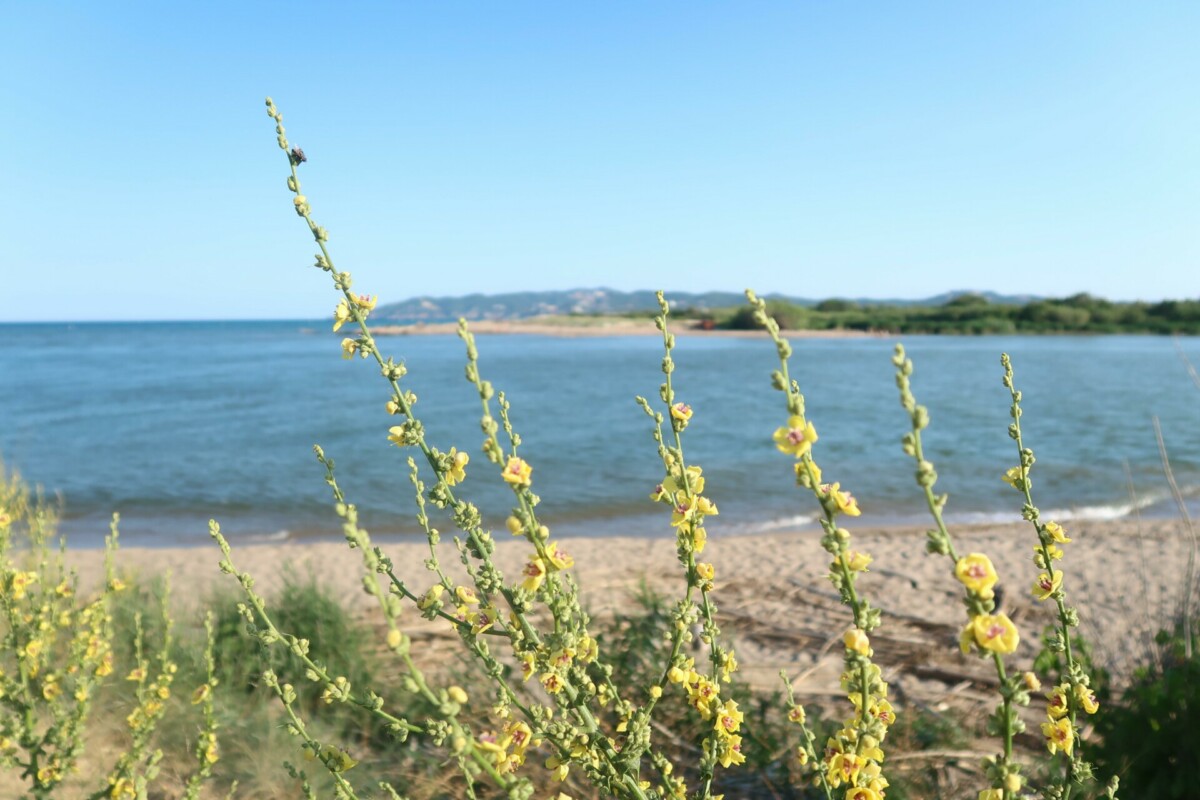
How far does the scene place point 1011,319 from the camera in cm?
6731

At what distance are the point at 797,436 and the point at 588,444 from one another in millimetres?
16144

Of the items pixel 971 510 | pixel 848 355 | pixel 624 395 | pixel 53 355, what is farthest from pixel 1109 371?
pixel 53 355

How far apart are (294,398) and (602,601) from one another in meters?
23.4

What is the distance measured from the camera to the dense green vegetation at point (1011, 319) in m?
60.7

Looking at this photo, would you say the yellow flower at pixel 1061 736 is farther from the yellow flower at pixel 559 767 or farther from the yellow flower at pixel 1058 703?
the yellow flower at pixel 559 767

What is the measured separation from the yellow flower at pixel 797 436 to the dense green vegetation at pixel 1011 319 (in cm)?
5864

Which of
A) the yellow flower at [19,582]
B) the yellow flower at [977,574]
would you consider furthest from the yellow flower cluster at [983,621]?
the yellow flower at [19,582]

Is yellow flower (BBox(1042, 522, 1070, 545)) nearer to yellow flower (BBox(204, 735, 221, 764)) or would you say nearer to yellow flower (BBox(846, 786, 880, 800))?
yellow flower (BBox(846, 786, 880, 800))

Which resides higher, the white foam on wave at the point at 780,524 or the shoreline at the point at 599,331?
the shoreline at the point at 599,331

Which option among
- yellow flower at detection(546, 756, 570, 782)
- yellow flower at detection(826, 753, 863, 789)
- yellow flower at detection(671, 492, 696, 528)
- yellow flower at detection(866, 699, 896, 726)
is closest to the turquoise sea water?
yellow flower at detection(866, 699, 896, 726)

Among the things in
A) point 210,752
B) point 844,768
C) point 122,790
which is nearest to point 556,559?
point 844,768

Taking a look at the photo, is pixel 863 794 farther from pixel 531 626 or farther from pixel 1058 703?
pixel 531 626

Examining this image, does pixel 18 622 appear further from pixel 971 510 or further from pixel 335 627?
pixel 971 510

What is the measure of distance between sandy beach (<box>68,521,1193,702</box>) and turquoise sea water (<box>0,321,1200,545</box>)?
102 centimetres
